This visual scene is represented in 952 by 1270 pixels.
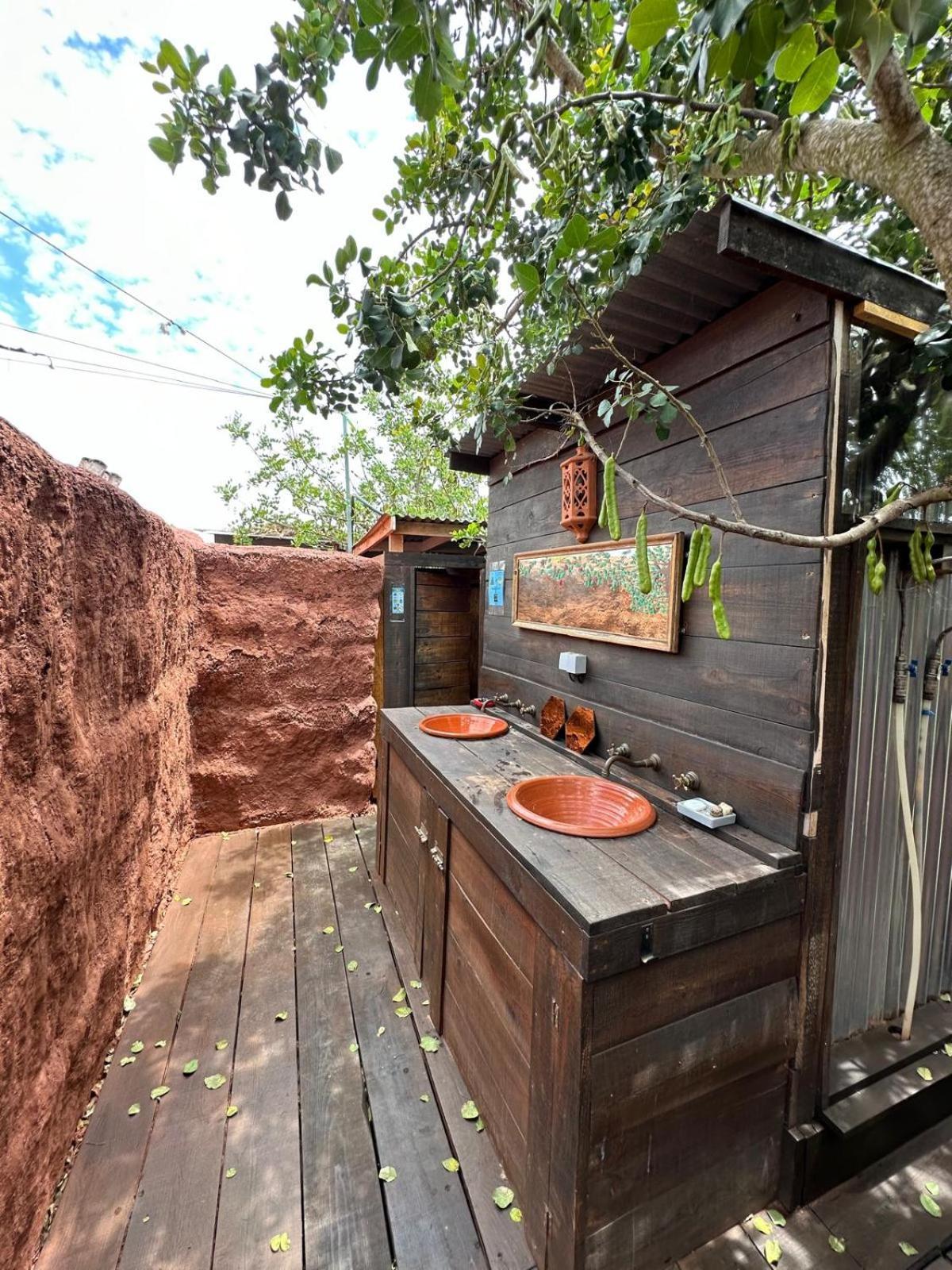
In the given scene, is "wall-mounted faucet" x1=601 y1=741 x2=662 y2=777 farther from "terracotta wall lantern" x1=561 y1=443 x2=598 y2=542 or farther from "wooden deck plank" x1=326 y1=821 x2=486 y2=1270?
"wooden deck plank" x1=326 y1=821 x2=486 y2=1270

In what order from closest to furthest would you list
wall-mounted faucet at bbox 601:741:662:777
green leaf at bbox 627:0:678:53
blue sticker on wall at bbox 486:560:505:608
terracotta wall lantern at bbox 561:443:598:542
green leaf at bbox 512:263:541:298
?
green leaf at bbox 627:0:678:53, green leaf at bbox 512:263:541:298, wall-mounted faucet at bbox 601:741:662:777, terracotta wall lantern at bbox 561:443:598:542, blue sticker on wall at bbox 486:560:505:608

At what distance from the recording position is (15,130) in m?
2.37

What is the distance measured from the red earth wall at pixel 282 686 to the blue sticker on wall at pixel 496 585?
0.92 meters

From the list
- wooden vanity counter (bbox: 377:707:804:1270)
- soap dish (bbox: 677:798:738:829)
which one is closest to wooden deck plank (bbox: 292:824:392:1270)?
wooden vanity counter (bbox: 377:707:804:1270)

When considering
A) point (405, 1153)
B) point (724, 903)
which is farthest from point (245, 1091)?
point (724, 903)

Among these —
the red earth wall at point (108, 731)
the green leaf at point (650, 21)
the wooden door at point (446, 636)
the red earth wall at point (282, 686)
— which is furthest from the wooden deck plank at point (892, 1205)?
the wooden door at point (446, 636)

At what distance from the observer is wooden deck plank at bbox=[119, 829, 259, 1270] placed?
1.13 metres

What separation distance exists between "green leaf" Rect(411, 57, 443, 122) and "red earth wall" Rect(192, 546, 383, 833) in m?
2.53

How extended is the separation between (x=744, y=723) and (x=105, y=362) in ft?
36.9

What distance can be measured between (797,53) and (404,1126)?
2338 mm

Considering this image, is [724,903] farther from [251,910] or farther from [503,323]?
[251,910]

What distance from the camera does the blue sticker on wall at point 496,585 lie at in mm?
2752

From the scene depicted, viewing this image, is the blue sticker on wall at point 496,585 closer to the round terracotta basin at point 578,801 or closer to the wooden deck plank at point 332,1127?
the round terracotta basin at point 578,801

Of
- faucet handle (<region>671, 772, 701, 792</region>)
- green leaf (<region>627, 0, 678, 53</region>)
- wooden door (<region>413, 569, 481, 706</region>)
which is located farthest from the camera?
wooden door (<region>413, 569, 481, 706</region>)
